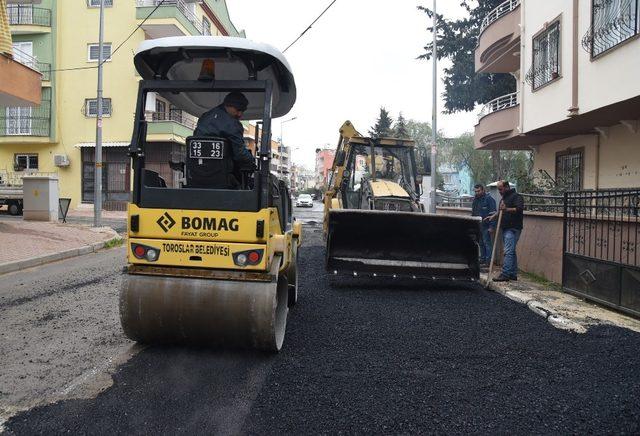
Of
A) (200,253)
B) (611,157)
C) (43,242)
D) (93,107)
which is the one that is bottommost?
(43,242)

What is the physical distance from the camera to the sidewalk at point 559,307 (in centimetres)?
565

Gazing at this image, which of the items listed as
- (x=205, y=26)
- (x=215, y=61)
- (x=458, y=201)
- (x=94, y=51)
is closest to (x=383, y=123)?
(x=205, y=26)

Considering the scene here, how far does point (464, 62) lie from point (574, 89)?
53.0 ft

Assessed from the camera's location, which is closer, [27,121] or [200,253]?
[200,253]

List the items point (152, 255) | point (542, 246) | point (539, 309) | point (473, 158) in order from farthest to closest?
point (473, 158), point (542, 246), point (539, 309), point (152, 255)

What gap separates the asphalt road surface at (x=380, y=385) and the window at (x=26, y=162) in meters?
26.5

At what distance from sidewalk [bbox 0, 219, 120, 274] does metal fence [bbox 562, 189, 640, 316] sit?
9.25 metres

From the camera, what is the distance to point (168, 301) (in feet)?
13.1

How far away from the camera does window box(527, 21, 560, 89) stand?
1127 cm

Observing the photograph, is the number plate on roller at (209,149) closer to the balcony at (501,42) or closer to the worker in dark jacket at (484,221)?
the worker in dark jacket at (484,221)

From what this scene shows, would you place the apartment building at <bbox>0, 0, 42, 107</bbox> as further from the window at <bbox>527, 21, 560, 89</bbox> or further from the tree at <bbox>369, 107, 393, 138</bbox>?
the tree at <bbox>369, 107, 393, 138</bbox>

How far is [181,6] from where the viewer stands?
84.7ft

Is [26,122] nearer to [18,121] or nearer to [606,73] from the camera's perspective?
[18,121]

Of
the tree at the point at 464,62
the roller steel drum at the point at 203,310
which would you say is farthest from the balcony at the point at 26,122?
the roller steel drum at the point at 203,310
